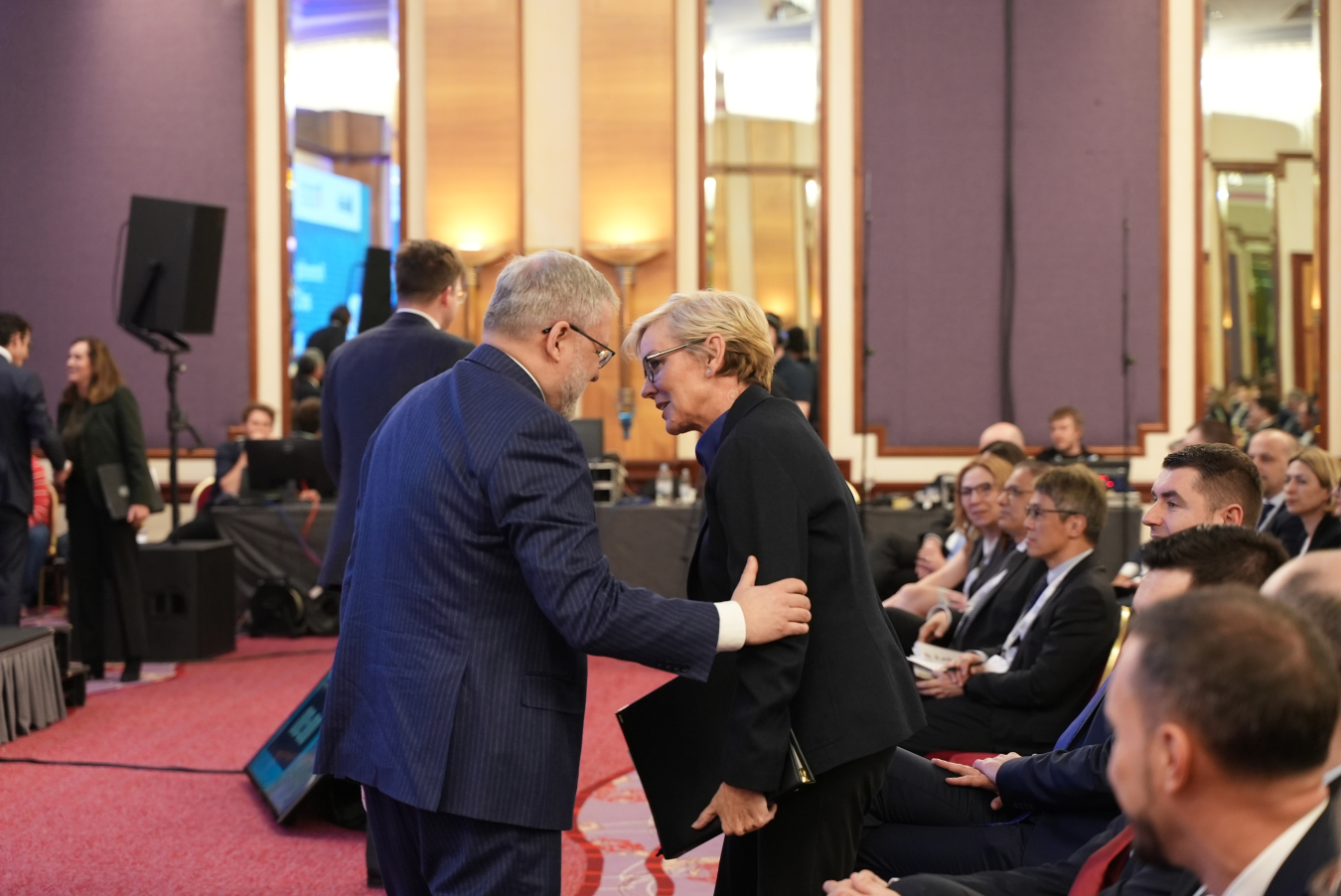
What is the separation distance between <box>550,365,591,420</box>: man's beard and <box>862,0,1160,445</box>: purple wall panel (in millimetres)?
7070

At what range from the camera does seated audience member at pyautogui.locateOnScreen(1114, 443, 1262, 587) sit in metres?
2.54

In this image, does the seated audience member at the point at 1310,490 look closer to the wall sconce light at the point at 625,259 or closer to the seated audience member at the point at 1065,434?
the seated audience member at the point at 1065,434

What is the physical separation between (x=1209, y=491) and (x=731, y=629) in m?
1.23

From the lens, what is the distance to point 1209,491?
255cm

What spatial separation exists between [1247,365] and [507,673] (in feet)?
28.2

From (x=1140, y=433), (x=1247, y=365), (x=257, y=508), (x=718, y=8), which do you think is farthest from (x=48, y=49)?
(x=1247, y=365)

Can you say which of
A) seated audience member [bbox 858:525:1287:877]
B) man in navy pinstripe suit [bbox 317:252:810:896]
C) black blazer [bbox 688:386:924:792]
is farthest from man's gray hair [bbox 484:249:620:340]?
seated audience member [bbox 858:525:1287:877]

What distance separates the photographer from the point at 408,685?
5.85 feet

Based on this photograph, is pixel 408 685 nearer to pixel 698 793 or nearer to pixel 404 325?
pixel 698 793

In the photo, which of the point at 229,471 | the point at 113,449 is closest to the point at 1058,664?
the point at 113,449

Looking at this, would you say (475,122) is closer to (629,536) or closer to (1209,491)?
(629,536)

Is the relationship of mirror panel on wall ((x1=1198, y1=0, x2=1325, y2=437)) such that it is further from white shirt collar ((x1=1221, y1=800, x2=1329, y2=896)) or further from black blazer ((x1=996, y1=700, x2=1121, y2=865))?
white shirt collar ((x1=1221, y1=800, x2=1329, y2=896))

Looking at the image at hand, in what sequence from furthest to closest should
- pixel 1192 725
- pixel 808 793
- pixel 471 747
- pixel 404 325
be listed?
1. pixel 404 325
2. pixel 808 793
3. pixel 471 747
4. pixel 1192 725

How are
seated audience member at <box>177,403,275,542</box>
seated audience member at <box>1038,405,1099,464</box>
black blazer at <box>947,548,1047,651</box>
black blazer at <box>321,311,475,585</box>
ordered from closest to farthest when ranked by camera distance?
black blazer at <box>321,311,475,585</box>
black blazer at <box>947,548,1047,651</box>
seated audience member at <box>177,403,275,542</box>
seated audience member at <box>1038,405,1099,464</box>
